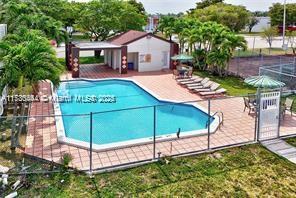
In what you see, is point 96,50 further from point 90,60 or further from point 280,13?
point 280,13

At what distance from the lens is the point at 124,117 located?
57.4ft

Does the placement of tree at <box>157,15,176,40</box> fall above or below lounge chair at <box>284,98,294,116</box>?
above

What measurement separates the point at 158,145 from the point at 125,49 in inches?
656

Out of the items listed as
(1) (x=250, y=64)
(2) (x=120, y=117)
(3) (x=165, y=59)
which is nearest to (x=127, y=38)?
(3) (x=165, y=59)

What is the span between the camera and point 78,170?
37.5 feet

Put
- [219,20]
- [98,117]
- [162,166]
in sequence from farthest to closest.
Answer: [219,20], [98,117], [162,166]

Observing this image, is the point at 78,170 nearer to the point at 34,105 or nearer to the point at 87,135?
the point at 87,135

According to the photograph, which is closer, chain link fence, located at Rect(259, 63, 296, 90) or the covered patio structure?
chain link fence, located at Rect(259, 63, 296, 90)

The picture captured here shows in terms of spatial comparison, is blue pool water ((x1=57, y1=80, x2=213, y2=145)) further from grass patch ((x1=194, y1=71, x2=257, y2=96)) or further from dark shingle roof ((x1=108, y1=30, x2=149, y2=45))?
dark shingle roof ((x1=108, y1=30, x2=149, y2=45))

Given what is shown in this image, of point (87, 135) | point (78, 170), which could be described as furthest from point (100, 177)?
point (87, 135)

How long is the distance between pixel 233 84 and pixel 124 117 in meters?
10.8

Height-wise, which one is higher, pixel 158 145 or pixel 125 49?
pixel 125 49

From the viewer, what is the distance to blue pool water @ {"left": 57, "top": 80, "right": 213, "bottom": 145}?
50.3 ft

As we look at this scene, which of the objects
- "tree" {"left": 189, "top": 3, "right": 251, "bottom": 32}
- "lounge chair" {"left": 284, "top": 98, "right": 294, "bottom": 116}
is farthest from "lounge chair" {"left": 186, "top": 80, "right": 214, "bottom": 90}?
"tree" {"left": 189, "top": 3, "right": 251, "bottom": 32}
